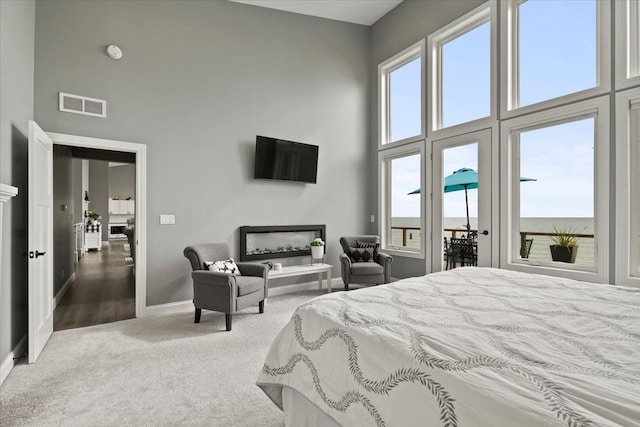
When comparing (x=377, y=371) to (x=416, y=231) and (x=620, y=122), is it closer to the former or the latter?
(x=620, y=122)

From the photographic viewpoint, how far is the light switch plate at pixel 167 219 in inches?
166

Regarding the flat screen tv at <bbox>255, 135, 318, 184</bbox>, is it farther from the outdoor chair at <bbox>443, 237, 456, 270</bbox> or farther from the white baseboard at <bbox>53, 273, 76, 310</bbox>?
the white baseboard at <bbox>53, 273, 76, 310</bbox>

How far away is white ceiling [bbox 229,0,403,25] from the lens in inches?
200

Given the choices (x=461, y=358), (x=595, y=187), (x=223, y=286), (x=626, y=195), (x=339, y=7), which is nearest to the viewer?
(x=461, y=358)

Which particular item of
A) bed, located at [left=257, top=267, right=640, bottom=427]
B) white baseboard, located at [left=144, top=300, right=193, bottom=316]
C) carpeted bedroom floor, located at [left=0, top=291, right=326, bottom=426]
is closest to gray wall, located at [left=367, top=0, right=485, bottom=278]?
carpeted bedroom floor, located at [left=0, top=291, right=326, bottom=426]

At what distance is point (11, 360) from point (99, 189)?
36.8 ft

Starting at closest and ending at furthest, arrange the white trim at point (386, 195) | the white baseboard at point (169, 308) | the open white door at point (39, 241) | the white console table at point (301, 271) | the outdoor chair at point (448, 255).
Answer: the open white door at point (39, 241) → the white baseboard at point (169, 308) → the white console table at point (301, 271) → the outdoor chair at point (448, 255) → the white trim at point (386, 195)

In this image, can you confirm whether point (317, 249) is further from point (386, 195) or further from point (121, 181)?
point (121, 181)

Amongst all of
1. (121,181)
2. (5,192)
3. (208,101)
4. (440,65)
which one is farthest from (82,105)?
(121,181)

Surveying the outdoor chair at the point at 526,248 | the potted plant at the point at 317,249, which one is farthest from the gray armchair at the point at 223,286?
the outdoor chair at the point at 526,248

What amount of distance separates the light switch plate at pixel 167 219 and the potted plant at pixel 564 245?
4399mm

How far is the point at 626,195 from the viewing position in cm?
314

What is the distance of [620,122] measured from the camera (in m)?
3.17

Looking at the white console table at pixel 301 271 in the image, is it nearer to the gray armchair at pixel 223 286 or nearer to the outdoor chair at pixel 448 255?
the gray armchair at pixel 223 286
